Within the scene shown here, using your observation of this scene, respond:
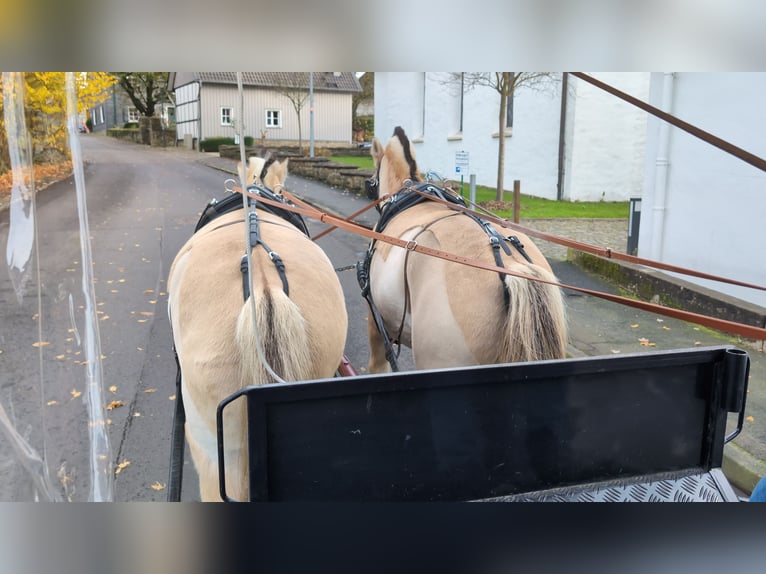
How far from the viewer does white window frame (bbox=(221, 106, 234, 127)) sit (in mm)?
1706

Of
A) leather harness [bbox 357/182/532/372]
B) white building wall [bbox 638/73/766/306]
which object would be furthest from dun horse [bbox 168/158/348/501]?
white building wall [bbox 638/73/766/306]

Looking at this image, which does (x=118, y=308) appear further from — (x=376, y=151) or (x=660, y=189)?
(x=660, y=189)

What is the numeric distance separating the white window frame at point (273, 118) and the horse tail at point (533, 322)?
0.92 m

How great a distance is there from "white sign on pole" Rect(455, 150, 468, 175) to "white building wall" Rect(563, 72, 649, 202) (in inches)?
16.0

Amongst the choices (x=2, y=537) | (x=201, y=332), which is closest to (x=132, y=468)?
(x=2, y=537)

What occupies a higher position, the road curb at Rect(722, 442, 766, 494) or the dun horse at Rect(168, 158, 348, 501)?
the dun horse at Rect(168, 158, 348, 501)

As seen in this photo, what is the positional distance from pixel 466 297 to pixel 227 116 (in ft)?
3.16

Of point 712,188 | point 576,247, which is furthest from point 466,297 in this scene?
point 712,188

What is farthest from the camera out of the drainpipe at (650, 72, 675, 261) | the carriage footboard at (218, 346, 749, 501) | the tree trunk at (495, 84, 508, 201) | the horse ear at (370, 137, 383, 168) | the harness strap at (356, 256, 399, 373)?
the horse ear at (370, 137, 383, 168)

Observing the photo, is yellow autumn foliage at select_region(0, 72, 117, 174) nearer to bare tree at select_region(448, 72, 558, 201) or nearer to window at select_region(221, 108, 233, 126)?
window at select_region(221, 108, 233, 126)

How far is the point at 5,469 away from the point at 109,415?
93cm

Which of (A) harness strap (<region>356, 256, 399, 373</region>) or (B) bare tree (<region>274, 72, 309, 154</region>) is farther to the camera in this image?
(A) harness strap (<region>356, 256, 399, 373</region>)

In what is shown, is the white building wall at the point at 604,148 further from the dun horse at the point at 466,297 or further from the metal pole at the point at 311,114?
the metal pole at the point at 311,114

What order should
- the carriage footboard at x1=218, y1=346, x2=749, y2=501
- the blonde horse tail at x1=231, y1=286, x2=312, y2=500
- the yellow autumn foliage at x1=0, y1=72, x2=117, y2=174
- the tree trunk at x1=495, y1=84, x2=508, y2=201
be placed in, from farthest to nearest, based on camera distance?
the tree trunk at x1=495, y1=84, x2=508, y2=201 < the yellow autumn foliage at x1=0, y1=72, x2=117, y2=174 < the blonde horse tail at x1=231, y1=286, x2=312, y2=500 < the carriage footboard at x1=218, y1=346, x2=749, y2=501
